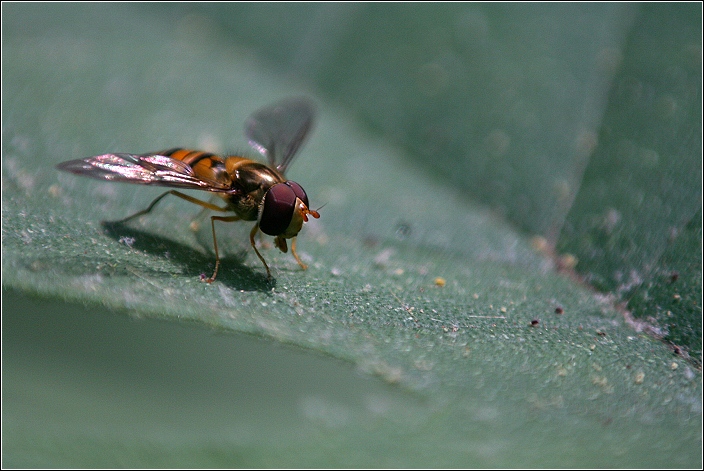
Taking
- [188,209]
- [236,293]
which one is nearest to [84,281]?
[236,293]

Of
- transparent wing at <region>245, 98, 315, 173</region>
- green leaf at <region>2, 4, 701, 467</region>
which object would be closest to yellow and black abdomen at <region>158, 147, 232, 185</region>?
green leaf at <region>2, 4, 701, 467</region>

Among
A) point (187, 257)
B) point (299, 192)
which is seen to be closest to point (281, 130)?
point (299, 192)

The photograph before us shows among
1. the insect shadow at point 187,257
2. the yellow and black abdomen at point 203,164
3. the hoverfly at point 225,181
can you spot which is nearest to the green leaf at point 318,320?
the insect shadow at point 187,257

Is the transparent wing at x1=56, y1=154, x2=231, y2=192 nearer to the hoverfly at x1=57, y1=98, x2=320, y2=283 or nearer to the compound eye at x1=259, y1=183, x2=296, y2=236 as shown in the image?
the hoverfly at x1=57, y1=98, x2=320, y2=283

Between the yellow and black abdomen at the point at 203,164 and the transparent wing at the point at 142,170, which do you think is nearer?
the transparent wing at the point at 142,170

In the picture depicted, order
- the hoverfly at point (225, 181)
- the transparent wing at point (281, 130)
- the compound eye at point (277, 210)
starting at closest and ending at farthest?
the hoverfly at point (225, 181)
the compound eye at point (277, 210)
the transparent wing at point (281, 130)

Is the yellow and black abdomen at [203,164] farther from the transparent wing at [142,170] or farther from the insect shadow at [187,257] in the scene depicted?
the insect shadow at [187,257]

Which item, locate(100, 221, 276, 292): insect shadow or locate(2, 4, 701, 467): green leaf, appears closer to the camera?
locate(2, 4, 701, 467): green leaf
